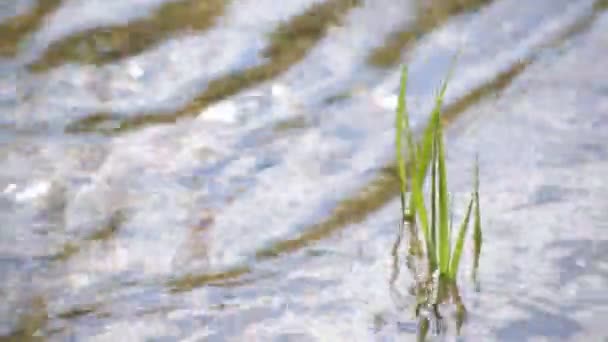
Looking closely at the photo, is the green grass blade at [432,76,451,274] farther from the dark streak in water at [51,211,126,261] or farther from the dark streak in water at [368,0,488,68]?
the dark streak in water at [368,0,488,68]

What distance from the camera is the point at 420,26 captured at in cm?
247

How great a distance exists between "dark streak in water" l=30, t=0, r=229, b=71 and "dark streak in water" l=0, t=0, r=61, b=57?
9cm

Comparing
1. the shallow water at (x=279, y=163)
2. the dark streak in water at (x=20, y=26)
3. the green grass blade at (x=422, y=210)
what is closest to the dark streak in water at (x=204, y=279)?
the shallow water at (x=279, y=163)

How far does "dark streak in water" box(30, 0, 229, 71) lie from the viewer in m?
2.36

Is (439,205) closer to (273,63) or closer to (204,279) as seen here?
(204,279)

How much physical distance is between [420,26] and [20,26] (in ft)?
3.32

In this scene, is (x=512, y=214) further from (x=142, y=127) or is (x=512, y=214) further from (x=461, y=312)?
(x=142, y=127)

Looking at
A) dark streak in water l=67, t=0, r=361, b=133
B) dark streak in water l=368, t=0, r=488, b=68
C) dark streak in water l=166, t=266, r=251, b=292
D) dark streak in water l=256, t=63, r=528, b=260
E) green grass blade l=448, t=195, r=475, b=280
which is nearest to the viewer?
green grass blade l=448, t=195, r=475, b=280

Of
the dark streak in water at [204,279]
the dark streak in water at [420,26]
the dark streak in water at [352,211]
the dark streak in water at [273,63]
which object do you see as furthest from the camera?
the dark streak in water at [420,26]

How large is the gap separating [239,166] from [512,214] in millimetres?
545

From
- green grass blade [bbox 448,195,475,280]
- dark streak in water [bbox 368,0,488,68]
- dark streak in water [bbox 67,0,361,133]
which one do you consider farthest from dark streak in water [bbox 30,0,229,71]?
green grass blade [bbox 448,195,475,280]

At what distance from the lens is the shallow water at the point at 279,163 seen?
1452 mm

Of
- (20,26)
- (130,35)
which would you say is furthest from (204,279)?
(20,26)

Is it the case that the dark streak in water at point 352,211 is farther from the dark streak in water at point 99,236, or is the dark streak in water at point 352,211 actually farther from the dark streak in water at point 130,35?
the dark streak in water at point 130,35
